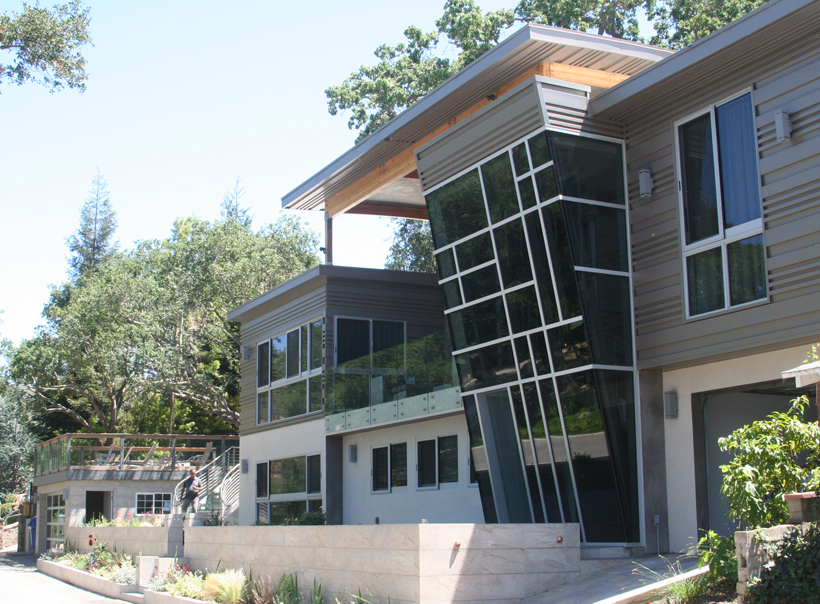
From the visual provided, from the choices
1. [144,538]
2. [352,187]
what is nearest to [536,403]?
[352,187]

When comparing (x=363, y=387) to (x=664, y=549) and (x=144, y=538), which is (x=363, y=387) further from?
(x=664, y=549)

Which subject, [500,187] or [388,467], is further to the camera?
[388,467]

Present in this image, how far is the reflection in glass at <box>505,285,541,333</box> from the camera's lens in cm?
1362

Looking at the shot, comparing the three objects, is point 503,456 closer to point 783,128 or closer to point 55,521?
point 783,128

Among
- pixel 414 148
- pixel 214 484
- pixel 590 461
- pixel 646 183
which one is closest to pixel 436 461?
pixel 590 461

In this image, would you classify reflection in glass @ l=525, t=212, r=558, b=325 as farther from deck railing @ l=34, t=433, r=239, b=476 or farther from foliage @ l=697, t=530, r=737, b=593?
deck railing @ l=34, t=433, r=239, b=476

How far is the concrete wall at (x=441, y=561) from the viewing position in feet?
35.1

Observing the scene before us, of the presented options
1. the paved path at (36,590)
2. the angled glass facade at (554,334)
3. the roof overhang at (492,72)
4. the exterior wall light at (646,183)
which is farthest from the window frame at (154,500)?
the exterior wall light at (646,183)

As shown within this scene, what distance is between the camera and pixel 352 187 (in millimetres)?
21031

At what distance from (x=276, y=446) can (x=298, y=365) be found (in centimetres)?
251

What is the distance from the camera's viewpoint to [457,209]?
1514 cm

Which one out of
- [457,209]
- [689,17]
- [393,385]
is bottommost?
[393,385]

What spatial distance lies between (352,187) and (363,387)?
495 cm

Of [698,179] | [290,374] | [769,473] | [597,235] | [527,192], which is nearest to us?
[769,473]
